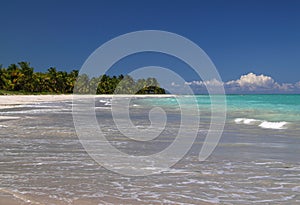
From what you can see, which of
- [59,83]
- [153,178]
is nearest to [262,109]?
[153,178]

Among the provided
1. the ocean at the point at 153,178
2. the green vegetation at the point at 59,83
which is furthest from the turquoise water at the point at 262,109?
the green vegetation at the point at 59,83

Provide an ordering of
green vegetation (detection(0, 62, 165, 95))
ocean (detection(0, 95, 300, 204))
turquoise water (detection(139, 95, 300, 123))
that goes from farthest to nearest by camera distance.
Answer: green vegetation (detection(0, 62, 165, 95)) → turquoise water (detection(139, 95, 300, 123)) → ocean (detection(0, 95, 300, 204))

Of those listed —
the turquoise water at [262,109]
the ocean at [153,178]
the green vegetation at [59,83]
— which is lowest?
the ocean at [153,178]

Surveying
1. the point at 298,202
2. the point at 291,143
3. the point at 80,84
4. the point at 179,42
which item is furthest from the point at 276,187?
the point at 80,84

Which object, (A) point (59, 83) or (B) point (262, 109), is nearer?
(B) point (262, 109)

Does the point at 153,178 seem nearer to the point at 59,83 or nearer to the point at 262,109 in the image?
the point at 262,109

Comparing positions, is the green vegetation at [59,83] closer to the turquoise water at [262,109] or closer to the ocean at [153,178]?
the turquoise water at [262,109]

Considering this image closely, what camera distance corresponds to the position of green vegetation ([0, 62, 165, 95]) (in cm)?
8044

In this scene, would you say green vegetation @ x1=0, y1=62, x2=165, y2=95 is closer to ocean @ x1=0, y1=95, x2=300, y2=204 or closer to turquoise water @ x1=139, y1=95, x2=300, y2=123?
turquoise water @ x1=139, y1=95, x2=300, y2=123

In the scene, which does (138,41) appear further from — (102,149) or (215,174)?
(215,174)

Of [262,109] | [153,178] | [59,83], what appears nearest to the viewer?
[153,178]

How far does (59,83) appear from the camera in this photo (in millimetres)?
104500

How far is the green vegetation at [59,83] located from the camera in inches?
3167

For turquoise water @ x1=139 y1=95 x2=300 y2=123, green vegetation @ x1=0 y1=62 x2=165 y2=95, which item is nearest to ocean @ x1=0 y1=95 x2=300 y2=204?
turquoise water @ x1=139 y1=95 x2=300 y2=123
